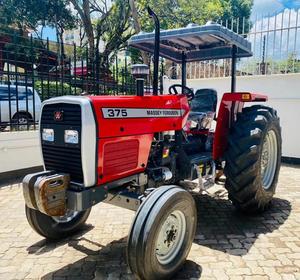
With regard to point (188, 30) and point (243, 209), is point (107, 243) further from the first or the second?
point (188, 30)

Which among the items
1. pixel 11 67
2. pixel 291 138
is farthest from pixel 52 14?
pixel 291 138

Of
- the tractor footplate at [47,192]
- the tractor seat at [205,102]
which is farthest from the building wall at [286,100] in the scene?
the tractor footplate at [47,192]

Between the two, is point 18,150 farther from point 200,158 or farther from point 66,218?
point 200,158

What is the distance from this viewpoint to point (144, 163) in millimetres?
3137

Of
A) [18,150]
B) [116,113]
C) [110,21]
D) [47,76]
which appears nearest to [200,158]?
[116,113]

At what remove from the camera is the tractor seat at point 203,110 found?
4.50 meters

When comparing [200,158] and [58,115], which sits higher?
[58,115]

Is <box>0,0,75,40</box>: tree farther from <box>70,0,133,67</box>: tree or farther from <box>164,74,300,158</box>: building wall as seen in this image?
<box>164,74,300,158</box>: building wall

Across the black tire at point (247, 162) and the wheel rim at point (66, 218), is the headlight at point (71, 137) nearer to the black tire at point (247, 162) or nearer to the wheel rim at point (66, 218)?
the wheel rim at point (66, 218)

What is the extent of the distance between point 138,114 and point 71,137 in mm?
649

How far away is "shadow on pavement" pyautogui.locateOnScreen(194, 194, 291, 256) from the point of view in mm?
3273

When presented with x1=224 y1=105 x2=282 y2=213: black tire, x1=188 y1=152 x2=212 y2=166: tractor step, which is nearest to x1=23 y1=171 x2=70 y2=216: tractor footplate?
x1=188 y1=152 x2=212 y2=166: tractor step

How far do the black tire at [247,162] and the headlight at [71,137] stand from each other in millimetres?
1873

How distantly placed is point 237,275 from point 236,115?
2.22 meters
